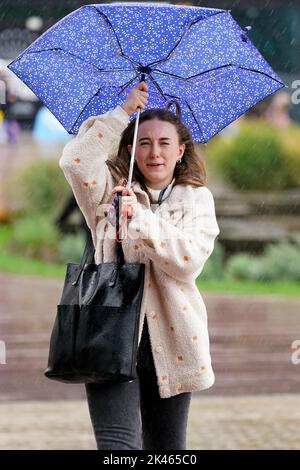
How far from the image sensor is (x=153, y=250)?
4035 mm

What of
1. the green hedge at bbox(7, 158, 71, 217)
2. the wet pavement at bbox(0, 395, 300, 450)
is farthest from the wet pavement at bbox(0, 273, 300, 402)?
the green hedge at bbox(7, 158, 71, 217)

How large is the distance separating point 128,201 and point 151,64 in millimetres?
680

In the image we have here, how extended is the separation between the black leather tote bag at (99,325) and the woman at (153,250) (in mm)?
85

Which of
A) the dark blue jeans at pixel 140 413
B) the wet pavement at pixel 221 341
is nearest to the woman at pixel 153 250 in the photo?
the dark blue jeans at pixel 140 413

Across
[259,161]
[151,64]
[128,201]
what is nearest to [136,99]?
[151,64]

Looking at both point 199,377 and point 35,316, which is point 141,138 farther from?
point 35,316

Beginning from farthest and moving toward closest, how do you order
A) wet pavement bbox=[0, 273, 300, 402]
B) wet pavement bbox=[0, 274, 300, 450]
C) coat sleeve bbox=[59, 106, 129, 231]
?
wet pavement bbox=[0, 273, 300, 402] < wet pavement bbox=[0, 274, 300, 450] < coat sleeve bbox=[59, 106, 129, 231]

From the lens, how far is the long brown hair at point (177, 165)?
4309 mm

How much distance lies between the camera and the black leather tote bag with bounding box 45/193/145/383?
396cm

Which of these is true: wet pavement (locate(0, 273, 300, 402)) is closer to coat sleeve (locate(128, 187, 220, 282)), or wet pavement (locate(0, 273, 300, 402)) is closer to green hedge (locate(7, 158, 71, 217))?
green hedge (locate(7, 158, 71, 217))

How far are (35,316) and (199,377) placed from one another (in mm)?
7894

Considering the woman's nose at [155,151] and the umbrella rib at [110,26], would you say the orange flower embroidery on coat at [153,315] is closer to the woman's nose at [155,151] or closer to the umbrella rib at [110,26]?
the woman's nose at [155,151]

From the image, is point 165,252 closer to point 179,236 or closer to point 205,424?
point 179,236

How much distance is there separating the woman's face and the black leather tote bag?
0.28 metres
